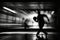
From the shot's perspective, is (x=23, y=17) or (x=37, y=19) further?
(x=23, y=17)

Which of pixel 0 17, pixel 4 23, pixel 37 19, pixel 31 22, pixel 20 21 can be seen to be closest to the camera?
pixel 37 19

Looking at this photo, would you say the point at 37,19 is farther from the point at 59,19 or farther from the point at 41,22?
the point at 59,19

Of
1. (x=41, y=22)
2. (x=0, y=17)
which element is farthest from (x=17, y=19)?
(x=41, y=22)

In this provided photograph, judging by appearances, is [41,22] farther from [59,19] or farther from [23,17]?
[23,17]

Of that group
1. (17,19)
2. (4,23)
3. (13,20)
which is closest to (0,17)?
(4,23)

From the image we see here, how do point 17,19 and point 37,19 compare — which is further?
point 17,19

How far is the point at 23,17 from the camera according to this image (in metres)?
14.1

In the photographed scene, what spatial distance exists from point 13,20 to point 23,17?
228cm

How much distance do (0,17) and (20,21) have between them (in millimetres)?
5227

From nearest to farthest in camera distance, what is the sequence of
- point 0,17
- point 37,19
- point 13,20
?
1. point 37,19
2. point 0,17
3. point 13,20

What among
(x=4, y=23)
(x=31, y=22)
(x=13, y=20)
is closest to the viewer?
(x=4, y=23)

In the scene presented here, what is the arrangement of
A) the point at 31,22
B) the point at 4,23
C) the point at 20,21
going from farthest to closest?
the point at 31,22 → the point at 20,21 → the point at 4,23

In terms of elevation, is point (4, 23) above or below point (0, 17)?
below

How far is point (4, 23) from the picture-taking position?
416 inches
